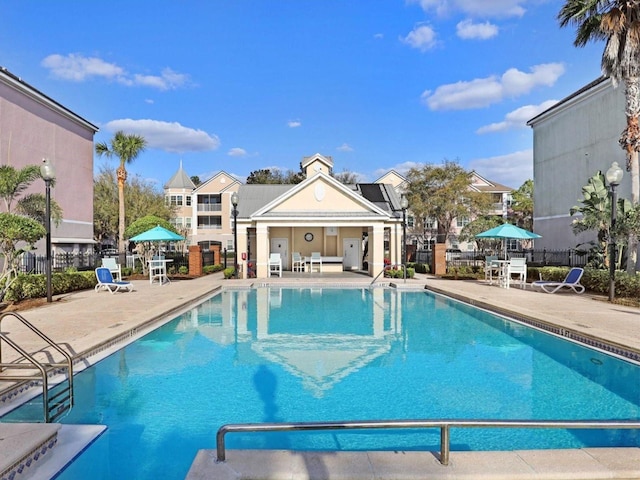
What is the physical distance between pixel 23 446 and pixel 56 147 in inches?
1093

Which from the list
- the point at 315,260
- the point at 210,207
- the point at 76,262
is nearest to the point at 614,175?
the point at 315,260

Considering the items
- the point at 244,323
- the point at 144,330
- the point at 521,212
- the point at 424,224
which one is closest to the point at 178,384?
the point at 144,330

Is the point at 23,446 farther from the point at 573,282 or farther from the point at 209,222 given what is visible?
the point at 209,222

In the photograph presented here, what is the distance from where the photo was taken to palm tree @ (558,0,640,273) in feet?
52.3

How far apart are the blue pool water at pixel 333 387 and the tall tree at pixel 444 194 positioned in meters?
25.6

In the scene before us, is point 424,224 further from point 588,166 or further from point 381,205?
point 588,166

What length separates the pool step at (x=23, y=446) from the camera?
356cm

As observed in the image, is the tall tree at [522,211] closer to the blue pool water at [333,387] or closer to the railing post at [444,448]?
the blue pool water at [333,387]

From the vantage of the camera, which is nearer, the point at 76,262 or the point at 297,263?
the point at 76,262

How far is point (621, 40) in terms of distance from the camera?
16375 mm

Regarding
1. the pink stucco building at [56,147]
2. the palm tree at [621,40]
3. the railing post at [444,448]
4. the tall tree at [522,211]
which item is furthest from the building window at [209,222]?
the railing post at [444,448]

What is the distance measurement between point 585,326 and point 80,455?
397 inches

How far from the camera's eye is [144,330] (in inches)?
395

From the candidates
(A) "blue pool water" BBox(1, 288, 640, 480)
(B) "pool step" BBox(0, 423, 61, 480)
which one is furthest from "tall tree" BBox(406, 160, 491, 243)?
(B) "pool step" BBox(0, 423, 61, 480)
